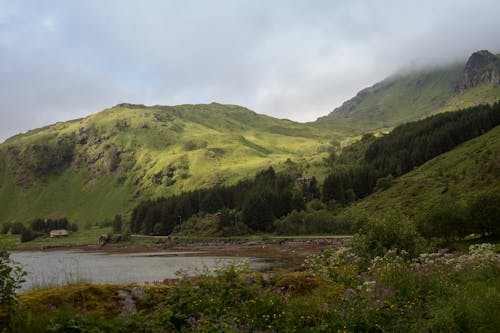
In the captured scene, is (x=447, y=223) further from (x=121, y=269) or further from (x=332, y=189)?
(x=332, y=189)

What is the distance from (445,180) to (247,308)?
15258cm

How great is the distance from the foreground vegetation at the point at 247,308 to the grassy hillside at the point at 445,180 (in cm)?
10756

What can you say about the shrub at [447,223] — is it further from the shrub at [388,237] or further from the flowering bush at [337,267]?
the flowering bush at [337,267]

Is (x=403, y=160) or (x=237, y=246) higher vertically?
(x=403, y=160)

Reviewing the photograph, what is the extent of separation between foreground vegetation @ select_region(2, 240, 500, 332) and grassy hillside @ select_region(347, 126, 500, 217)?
107563mm

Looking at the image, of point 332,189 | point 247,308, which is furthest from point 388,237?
point 332,189

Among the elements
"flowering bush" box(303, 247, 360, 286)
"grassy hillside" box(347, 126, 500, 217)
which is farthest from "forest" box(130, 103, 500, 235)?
"flowering bush" box(303, 247, 360, 286)

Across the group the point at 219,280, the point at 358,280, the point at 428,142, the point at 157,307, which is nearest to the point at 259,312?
the point at 219,280

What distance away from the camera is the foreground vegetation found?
8.71m

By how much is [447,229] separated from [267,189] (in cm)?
10644

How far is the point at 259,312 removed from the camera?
9.97 meters

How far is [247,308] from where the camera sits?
998 cm

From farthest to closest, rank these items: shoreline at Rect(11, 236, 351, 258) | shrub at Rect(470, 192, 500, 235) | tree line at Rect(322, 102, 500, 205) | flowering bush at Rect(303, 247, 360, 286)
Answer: tree line at Rect(322, 102, 500, 205), shoreline at Rect(11, 236, 351, 258), shrub at Rect(470, 192, 500, 235), flowering bush at Rect(303, 247, 360, 286)

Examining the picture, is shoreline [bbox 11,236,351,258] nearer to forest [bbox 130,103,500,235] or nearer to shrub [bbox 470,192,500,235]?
forest [bbox 130,103,500,235]
